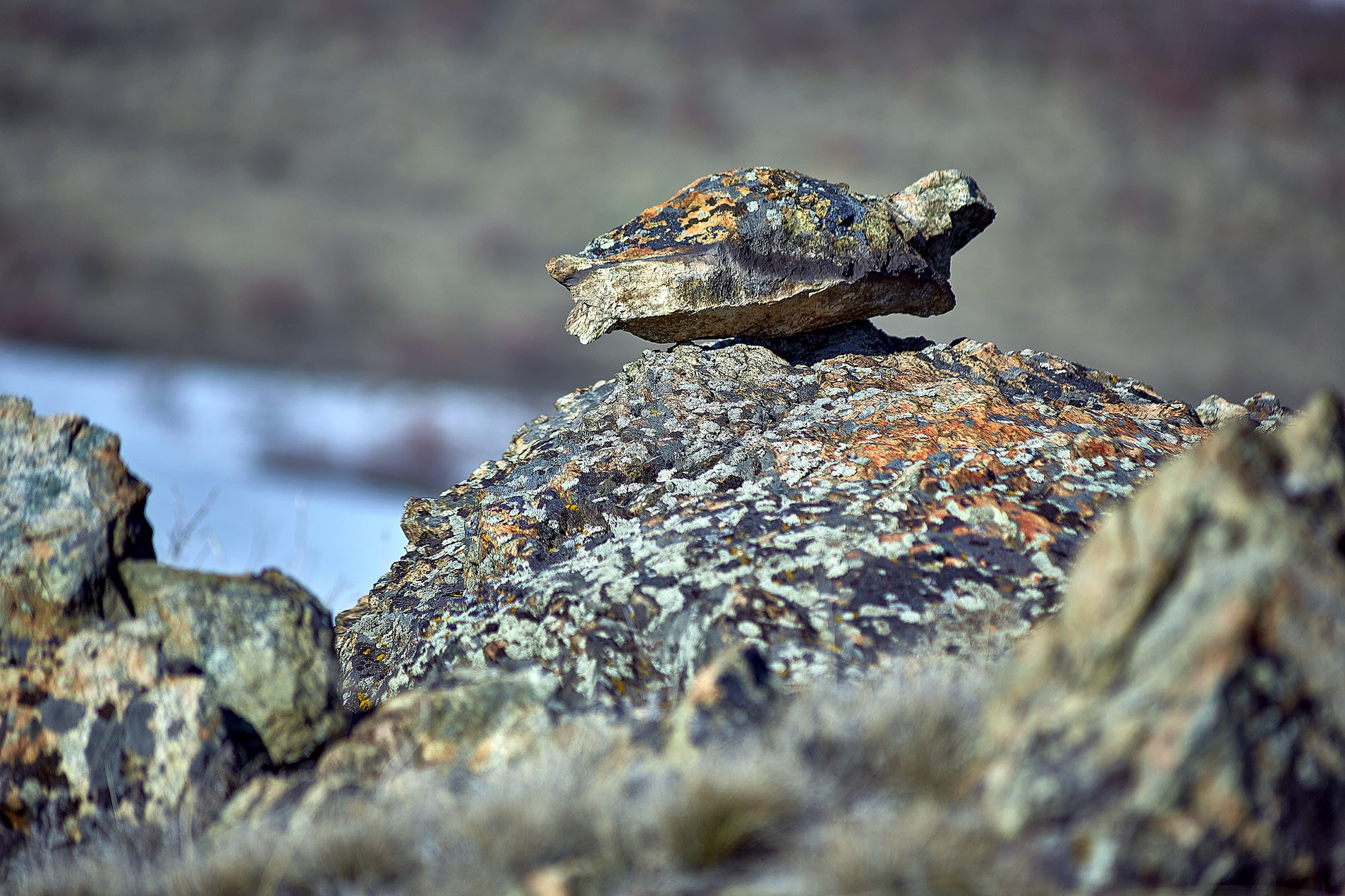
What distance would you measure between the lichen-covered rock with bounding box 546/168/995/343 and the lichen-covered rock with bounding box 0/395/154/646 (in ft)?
9.46

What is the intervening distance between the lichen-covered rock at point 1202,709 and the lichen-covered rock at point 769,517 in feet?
4.59

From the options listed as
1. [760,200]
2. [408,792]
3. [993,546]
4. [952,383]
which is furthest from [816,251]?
[408,792]

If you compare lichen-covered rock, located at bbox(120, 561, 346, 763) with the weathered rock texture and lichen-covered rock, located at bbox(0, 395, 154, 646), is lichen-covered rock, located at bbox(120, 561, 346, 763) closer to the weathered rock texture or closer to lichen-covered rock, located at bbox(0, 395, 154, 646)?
the weathered rock texture

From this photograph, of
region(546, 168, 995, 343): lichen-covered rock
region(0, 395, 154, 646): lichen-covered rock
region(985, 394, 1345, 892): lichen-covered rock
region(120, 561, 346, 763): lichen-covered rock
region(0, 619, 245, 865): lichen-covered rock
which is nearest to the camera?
region(985, 394, 1345, 892): lichen-covered rock

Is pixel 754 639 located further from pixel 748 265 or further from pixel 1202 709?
pixel 748 265

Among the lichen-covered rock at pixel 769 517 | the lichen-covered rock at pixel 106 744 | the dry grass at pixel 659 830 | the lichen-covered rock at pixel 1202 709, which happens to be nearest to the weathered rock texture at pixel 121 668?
the lichen-covered rock at pixel 106 744

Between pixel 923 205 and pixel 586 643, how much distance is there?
4248 millimetres

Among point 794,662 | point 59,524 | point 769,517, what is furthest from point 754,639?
point 59,524

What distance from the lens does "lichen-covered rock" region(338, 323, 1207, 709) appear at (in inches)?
177

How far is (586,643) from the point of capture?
457 cm

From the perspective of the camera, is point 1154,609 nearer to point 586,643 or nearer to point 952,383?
point 586,643

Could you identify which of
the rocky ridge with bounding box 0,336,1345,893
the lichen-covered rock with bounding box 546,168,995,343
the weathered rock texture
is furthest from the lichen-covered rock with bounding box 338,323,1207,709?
the weathered rock texture

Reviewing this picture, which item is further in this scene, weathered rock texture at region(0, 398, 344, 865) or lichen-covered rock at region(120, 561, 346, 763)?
lichen-covered rock at region(120, 561, 346, 763)

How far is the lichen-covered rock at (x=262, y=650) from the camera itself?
4.00 m
